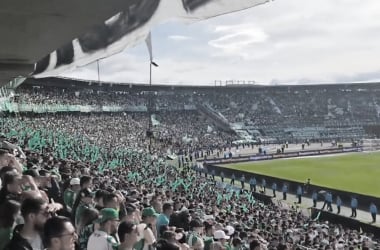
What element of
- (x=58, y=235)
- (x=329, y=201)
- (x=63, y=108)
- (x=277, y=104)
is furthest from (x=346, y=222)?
(x=277, y=104)

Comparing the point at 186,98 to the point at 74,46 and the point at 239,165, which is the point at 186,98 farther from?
the point at 74,46

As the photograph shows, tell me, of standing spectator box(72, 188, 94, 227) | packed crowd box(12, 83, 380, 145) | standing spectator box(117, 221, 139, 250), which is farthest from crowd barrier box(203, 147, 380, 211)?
standing spectator box(117, 221, 139, 250)

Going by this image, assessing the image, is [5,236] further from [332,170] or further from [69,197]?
[332,170]

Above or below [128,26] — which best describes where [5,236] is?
below

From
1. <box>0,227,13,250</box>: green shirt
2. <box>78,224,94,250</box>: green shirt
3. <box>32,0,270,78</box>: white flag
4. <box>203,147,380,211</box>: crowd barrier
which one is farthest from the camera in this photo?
<box>203,147,380,211</box>: crowd barrier

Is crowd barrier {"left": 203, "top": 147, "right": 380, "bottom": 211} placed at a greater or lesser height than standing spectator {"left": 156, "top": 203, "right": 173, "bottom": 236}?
lesser

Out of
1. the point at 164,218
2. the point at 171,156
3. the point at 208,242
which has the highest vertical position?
the point at 164,218

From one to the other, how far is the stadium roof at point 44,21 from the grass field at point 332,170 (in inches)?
1174

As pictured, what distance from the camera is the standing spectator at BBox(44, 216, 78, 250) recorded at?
11.1 ft

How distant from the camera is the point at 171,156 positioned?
155ft

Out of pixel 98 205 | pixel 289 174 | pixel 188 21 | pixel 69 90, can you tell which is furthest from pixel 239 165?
pixel 188 21

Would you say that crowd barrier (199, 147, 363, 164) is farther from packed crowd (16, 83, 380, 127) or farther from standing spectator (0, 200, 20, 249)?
standing spectator (0, 200, 20, 249)

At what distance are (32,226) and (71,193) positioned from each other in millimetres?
3083

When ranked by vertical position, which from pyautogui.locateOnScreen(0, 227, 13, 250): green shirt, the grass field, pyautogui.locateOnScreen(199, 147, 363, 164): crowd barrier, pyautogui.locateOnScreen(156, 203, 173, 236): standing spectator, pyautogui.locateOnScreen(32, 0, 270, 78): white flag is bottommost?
the grass field
